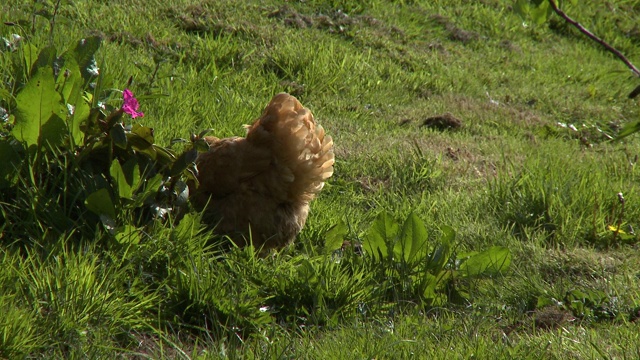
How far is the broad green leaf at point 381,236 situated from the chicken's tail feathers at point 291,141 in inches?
14.7

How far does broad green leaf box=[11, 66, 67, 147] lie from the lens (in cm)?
293

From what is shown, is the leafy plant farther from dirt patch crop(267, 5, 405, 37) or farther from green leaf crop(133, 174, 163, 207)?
dirt patch crop(267, 5, 405, 37)

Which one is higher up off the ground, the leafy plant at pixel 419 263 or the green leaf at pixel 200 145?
the green leaf at pixel 200 145

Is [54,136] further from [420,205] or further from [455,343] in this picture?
[420,205]

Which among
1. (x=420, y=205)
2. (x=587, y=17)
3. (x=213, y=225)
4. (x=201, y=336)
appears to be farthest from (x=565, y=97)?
(x=201, y=336)

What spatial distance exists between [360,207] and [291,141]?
3.45ft

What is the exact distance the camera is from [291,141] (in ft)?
11.2

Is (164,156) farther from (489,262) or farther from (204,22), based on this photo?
(204,22)

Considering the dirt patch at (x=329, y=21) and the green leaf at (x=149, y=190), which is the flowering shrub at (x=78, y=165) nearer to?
the green leaf at (x=149, y=190)

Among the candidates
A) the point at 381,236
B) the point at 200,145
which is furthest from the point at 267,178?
the point at 381,236

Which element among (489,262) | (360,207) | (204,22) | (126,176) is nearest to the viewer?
(126,176)

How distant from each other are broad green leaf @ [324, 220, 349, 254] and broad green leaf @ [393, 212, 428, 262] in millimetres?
345

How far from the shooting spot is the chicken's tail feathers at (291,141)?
3418 mm

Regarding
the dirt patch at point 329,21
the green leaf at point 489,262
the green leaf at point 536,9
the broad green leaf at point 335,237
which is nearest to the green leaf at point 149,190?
the broad green leaf at point 335,237
